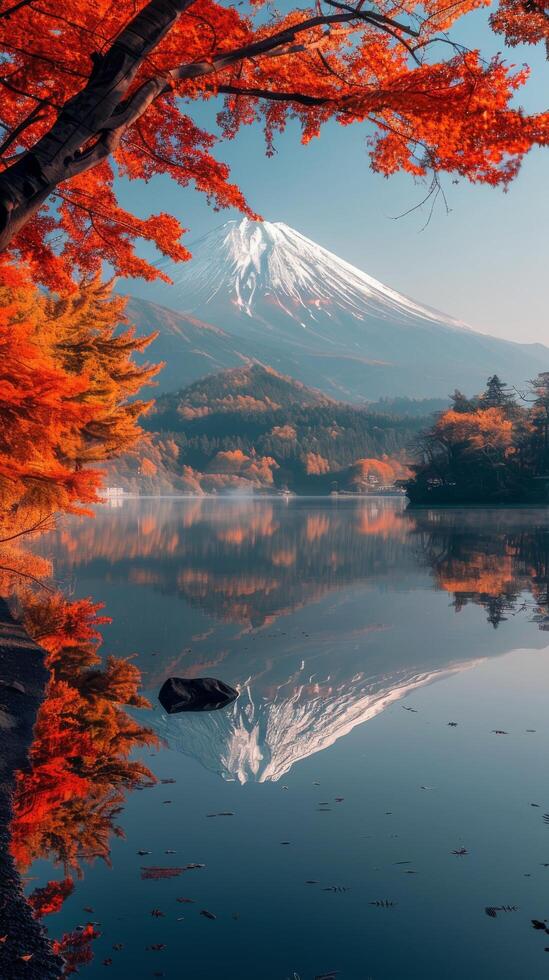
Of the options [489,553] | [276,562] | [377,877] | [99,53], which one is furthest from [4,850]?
[489,553]

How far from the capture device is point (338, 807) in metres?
5.66

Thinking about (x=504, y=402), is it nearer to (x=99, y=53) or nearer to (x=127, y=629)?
(x=127, y=629)

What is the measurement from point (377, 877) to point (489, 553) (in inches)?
964

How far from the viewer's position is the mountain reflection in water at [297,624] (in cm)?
793

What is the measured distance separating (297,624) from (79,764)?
8.47 metres

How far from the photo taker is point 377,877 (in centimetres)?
458

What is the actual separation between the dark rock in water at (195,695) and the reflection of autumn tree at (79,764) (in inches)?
11.4

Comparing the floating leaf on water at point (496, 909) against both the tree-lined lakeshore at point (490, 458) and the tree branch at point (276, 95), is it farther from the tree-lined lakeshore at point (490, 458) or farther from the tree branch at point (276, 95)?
the tree-lined lakeshore at point (490, 458)

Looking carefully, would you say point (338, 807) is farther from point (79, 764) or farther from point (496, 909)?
point (79, 764)

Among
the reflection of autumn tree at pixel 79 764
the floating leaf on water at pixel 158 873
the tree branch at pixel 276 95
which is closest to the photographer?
the floating leaf on water at pixel 158 873

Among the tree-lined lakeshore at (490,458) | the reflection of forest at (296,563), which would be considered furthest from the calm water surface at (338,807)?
the tree-lined lakeshore at (490,458)

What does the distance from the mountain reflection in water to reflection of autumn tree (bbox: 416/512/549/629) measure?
0.06 metres

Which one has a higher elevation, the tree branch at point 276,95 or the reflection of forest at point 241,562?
the tree branch at point 276,95

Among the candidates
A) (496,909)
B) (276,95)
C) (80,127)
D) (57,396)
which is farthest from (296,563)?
(496,909)
